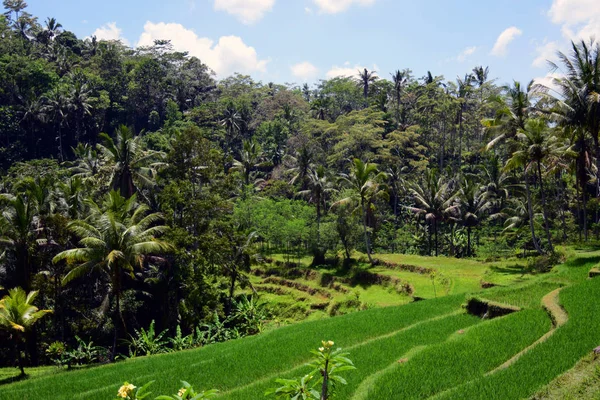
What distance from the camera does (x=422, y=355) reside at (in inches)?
424

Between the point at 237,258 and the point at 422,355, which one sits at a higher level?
the point at 237,258

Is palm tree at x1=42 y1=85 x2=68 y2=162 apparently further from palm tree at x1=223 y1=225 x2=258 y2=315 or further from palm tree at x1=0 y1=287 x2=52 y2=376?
palm tree at x1=0 y1=287 x2=52 y2=376

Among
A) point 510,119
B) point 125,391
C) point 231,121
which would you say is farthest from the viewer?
point 231,121

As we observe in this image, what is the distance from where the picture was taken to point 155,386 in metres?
12.1

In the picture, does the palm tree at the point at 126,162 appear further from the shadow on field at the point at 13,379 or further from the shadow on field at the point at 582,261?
the shadow on field at the point at 582,261

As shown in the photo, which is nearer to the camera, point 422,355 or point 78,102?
point 422,355

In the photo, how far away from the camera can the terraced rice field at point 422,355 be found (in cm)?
895

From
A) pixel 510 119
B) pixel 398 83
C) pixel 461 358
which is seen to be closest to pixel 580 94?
pixel 510 119

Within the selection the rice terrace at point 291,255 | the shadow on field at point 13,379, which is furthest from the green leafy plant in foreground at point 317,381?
the shadow on field at point 13,379

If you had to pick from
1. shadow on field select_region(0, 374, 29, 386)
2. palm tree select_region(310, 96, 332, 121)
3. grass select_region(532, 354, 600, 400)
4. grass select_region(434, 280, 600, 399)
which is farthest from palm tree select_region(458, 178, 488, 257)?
grass select_region(532, 354, 600, 400)

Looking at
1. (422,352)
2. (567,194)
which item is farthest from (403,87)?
(422,352)

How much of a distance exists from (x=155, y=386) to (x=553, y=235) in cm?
3365

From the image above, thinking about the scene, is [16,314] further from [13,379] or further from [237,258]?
[237,258]

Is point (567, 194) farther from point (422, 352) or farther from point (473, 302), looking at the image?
point (422, 352)
